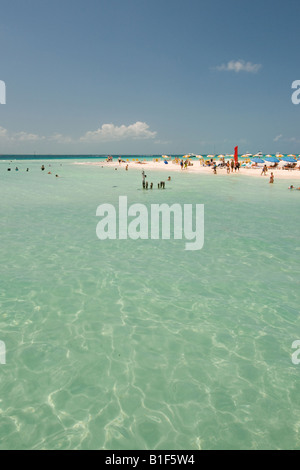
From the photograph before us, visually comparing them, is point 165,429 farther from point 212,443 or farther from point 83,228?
point 83,228

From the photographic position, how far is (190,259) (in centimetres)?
1273

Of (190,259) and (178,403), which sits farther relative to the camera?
(190,259)

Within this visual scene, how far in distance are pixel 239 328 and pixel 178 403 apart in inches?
119

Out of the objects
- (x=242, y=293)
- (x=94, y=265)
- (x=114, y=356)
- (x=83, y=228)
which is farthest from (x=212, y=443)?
(x=83, y=228)

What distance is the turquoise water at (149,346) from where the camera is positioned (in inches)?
200

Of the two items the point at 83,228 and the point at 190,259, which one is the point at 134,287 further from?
the point at 83,228

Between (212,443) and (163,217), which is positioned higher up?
(163,217)

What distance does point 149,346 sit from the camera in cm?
716

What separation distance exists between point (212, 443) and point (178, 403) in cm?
93

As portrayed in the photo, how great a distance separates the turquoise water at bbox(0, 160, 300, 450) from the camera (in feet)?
16.7
